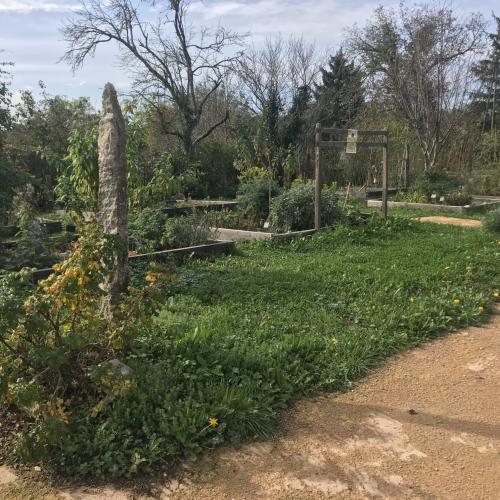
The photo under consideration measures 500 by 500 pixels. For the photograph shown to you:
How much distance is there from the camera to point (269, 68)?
2458cm

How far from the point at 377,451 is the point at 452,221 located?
10345 mm

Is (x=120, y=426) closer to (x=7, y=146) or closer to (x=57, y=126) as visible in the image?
(x=7, y=146)

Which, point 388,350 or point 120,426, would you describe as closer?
point 120,426

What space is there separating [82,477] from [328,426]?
1.47m

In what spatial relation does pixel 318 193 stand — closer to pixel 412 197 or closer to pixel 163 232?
pixel 163 232

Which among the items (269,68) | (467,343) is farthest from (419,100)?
(467,343)

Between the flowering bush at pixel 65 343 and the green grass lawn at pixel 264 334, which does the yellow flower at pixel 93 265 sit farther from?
the green grass lawn at pixel 264 334

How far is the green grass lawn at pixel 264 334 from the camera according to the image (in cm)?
300

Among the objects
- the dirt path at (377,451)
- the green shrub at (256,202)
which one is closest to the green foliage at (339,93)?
the green shrub at (256,202)

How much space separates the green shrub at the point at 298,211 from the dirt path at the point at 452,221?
2.91 m

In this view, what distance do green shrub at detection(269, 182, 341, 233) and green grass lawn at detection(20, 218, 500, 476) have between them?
1.60 m

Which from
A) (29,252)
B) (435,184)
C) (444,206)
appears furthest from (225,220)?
(435,184)

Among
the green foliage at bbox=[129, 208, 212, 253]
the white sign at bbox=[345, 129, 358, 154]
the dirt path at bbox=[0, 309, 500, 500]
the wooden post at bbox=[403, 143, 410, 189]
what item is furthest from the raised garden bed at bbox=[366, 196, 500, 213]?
the dirt path at bbox=[0, 309, 500, 500]

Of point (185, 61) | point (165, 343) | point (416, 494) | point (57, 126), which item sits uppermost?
point (185, 61)
